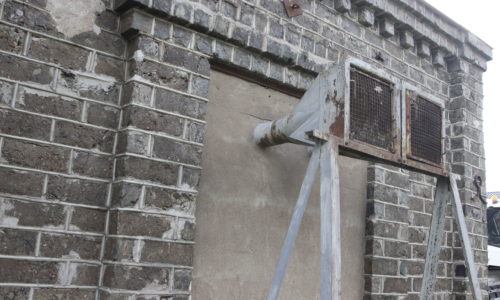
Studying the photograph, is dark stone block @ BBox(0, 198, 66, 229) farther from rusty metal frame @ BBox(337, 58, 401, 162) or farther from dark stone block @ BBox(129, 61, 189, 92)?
rusty metal frame @ BBox(337, 58, 401, 162)

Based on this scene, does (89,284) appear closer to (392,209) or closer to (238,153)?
(238,153)

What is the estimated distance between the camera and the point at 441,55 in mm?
5598

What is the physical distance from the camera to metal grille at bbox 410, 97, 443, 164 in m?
3.45

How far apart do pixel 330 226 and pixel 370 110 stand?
2.92ft

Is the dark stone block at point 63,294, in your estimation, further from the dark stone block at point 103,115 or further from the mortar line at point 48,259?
the dark stone block at point 103,115

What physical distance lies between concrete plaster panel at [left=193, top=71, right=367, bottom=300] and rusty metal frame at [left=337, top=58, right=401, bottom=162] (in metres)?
0.98

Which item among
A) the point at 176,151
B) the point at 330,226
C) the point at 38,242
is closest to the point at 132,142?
the point at 176,151

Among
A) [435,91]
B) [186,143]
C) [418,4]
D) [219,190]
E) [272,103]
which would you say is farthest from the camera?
[435,91]

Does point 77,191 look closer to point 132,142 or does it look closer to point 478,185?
point 132,142

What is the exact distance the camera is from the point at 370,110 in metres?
3.21

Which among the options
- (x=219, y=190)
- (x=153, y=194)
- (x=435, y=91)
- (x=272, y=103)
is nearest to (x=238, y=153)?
(x=219, y=190)

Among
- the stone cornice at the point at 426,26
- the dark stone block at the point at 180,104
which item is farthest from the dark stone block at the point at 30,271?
the stone cornice at the point at 426,26

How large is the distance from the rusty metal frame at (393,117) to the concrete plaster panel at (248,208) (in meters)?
0.98

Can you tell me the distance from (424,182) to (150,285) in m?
3.36
